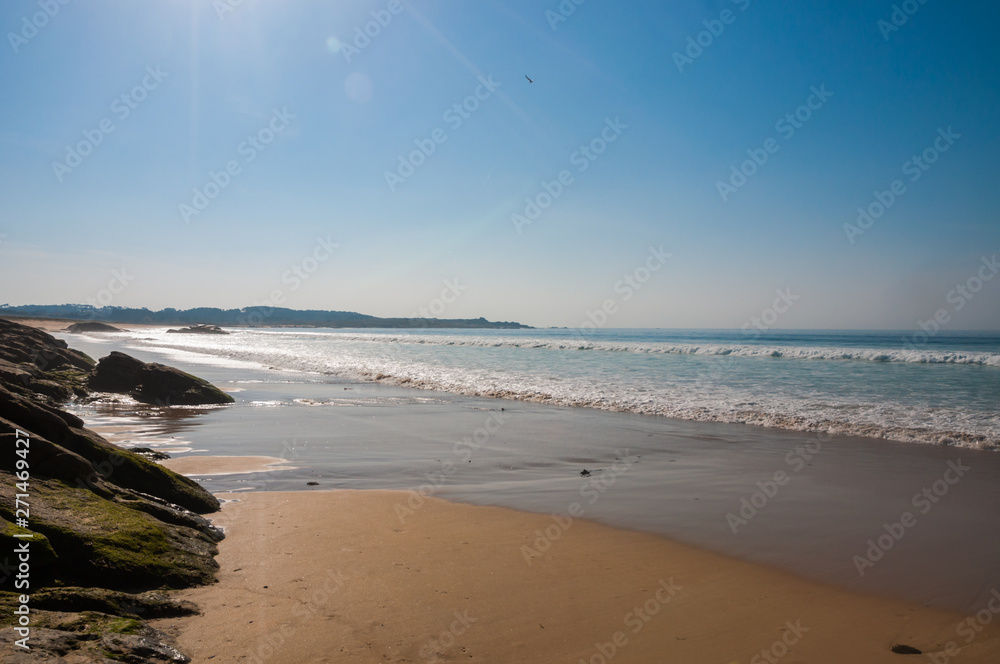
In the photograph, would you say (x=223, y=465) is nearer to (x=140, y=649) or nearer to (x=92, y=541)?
(x=92, y=541)

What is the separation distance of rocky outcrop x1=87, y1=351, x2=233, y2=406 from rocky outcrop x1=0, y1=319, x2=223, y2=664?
35.9 ft

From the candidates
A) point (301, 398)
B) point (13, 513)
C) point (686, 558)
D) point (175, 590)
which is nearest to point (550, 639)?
point (686, 558)

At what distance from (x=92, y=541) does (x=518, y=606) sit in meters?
3.07

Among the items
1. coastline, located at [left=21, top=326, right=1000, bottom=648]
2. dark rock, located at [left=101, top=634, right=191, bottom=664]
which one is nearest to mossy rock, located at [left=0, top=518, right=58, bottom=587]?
dark rock, located at [left=101, top=634, right=191, bottom=664]

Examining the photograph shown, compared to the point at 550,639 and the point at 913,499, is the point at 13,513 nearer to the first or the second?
the point at 550,639

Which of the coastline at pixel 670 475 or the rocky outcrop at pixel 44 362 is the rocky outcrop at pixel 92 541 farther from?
the rocky outcrop at pixel 44 362

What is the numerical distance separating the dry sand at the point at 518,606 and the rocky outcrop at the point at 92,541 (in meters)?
0.27

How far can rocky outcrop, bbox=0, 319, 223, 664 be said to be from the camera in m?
3.22

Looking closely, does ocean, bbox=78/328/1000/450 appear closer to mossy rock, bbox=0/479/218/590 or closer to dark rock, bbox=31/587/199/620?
mossy rock, bbox=0/479/218/590

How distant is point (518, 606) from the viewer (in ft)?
14.3

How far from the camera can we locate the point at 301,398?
18.1 m

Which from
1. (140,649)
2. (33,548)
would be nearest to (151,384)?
(33,548)

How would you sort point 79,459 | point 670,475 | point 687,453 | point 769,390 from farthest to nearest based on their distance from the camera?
1. point 769,390
2. point 687,453
3. point 670,475
4. point 79,459

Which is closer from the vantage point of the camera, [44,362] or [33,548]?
[33,548]
